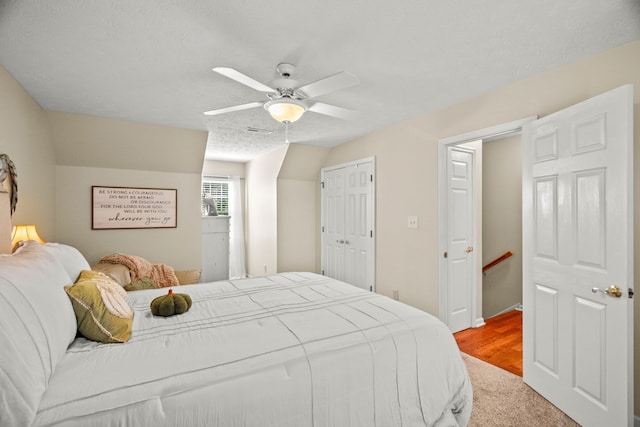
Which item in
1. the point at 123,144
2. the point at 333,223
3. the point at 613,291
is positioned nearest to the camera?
the point at 613,291

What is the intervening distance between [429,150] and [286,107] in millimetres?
1844

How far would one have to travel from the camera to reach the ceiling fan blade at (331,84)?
167cm

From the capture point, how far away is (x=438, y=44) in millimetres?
1874

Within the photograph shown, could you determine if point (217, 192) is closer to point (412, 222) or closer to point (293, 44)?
point (412, 222)

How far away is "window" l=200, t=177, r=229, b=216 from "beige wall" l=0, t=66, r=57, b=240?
2.58 m

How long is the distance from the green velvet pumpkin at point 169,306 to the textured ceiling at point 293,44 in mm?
1585

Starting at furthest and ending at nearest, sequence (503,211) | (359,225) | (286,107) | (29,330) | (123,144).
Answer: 1. (359,225)
2. (503,211)
3. (123,144)
4. (286,107)
5. (29,330)

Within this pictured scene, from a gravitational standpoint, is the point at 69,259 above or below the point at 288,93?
below

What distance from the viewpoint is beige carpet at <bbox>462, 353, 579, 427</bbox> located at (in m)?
1.89

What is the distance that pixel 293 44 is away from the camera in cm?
185

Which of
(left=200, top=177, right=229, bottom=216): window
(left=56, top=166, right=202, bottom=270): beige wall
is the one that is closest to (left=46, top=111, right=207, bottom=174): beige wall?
(left=56, top=166, right=202, bottom=270): beige wall

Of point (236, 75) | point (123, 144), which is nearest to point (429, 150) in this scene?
point (236, 75)

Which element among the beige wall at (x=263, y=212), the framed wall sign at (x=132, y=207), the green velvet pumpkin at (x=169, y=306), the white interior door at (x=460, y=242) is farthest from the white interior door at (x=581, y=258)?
the framed wall sign at (x=132, y=207)

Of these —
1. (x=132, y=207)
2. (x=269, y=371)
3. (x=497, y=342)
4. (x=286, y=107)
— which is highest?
(x=286, y=107)
